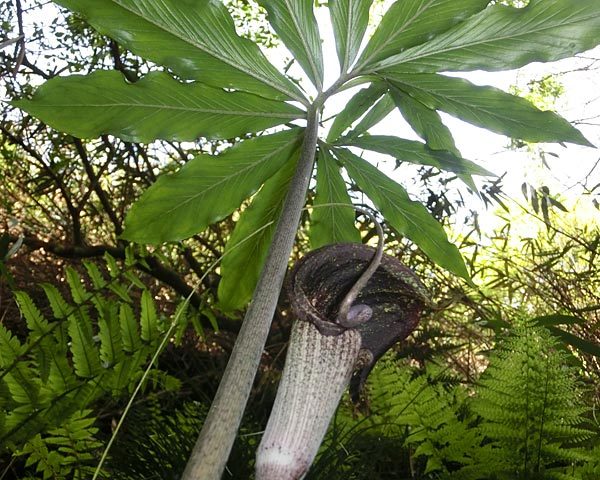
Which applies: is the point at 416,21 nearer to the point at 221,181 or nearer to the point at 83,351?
the point at 221,181

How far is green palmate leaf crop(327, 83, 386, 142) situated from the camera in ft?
2.70

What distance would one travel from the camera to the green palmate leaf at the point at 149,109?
27.2 inches

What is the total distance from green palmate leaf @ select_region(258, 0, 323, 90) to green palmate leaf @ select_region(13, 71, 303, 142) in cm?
6

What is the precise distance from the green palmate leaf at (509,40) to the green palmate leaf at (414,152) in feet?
0.40

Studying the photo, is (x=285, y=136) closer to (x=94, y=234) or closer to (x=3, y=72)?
(x=3, y=72)

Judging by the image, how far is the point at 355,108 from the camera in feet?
2.76

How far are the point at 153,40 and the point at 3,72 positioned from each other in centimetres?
124

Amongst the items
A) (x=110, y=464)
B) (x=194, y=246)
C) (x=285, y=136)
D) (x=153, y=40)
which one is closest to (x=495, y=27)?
(x=285, y=136)

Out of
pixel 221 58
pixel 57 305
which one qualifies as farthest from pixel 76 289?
pixel 221 58

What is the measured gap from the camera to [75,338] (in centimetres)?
70

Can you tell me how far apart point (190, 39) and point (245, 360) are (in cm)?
38

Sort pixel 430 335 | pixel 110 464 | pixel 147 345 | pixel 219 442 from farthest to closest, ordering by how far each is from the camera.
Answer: pixel 430 335, pixel 110 464, pixel 147 345, pixel 219 442

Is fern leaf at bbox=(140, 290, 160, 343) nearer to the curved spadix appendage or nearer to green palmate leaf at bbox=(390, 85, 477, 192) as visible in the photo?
the curved spadix appendage

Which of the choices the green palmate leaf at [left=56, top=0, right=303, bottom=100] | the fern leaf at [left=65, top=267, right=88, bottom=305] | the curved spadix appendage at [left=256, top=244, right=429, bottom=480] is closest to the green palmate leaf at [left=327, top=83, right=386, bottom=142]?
the green palmate leaf at [left=56, top=0, right=303, bottom=100]
